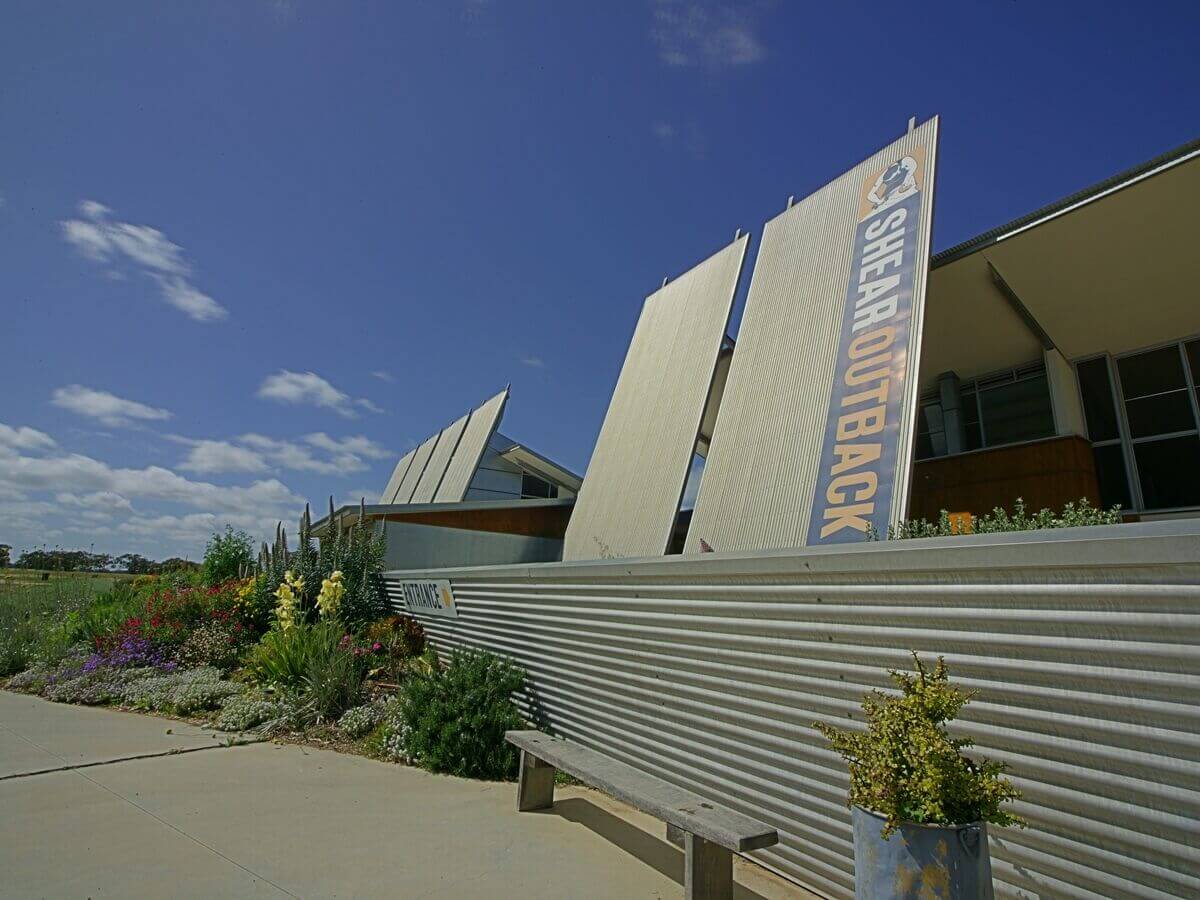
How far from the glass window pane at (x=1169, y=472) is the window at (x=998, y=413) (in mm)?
1531

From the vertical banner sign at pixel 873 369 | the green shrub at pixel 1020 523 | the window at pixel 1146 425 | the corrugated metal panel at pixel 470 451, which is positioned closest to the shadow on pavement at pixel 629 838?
the green shrub at pixel 1020 523

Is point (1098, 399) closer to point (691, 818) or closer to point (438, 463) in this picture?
point (691, 818)

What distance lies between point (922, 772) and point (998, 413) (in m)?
13.1

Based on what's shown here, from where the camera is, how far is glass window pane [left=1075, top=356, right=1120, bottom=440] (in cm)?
1220

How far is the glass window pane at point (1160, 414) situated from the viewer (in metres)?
11.3

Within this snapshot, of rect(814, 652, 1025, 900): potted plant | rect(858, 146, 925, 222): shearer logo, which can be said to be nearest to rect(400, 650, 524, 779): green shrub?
rect(814, 652, 1025, 900): potted plant

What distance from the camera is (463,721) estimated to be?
18.6 feet

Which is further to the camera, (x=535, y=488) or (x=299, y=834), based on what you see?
(x=535, y=488)

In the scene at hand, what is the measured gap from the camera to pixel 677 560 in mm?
4656

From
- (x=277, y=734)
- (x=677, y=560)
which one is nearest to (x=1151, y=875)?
(x=677, y=560)

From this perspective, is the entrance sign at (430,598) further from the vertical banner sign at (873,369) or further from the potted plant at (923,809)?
the potted plant at (923,809)

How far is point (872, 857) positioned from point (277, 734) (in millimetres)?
6422

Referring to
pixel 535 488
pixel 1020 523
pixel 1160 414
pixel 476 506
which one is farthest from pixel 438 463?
pixel 1020 523

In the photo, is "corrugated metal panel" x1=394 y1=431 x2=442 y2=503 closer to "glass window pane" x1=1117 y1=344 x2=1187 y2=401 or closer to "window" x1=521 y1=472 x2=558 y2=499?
"window" x1=521 y1=472 x2=558 y2=499
